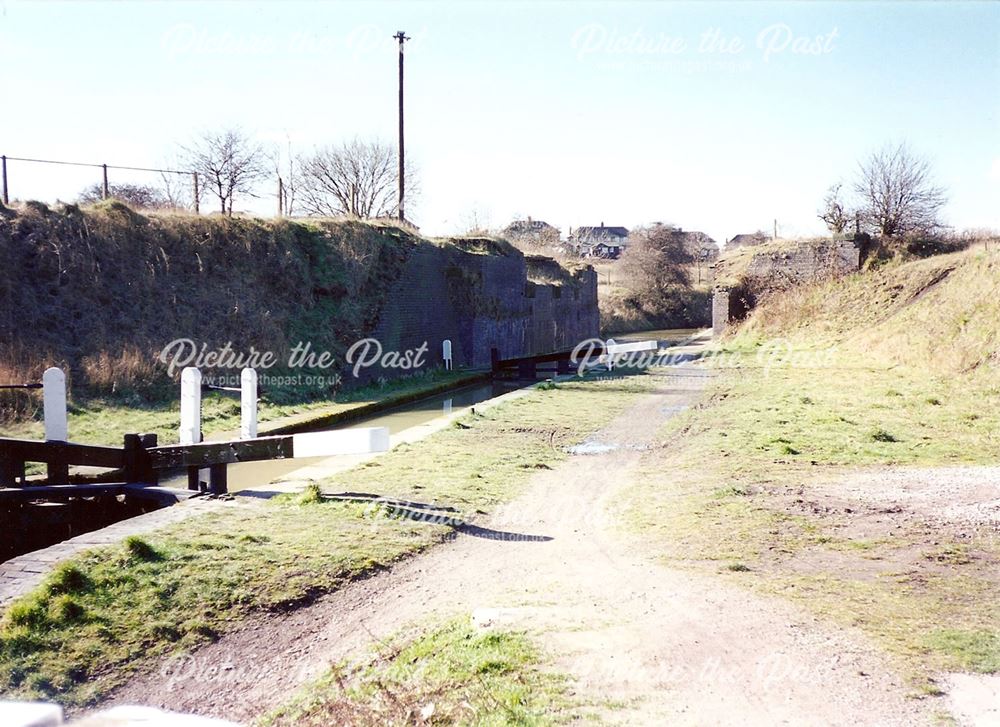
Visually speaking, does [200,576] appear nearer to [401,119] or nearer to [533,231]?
[401,119]

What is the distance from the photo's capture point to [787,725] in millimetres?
3170

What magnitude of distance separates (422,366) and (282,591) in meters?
17.1

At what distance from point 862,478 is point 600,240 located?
8644 cm

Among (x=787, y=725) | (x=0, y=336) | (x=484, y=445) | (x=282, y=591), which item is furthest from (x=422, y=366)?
(x=787, y=725)

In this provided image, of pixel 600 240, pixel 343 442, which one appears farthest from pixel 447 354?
pixel 600 240

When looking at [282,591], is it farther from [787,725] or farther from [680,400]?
[680,400]

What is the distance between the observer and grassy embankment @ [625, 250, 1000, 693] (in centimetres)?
440

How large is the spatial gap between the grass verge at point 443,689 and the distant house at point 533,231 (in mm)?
45946

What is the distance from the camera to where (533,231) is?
2135 inches

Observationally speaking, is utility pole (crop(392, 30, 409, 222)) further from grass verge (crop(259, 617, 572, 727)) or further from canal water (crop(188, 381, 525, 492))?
grass verge (crop(259, 617, 572, 727))

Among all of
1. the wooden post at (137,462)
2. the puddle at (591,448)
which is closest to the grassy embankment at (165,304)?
the wooden post at (137,462)

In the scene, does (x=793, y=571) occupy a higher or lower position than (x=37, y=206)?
lower

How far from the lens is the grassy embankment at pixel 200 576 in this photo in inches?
155

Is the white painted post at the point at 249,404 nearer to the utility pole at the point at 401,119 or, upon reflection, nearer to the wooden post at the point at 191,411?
the wooden post at the point at 191,411
